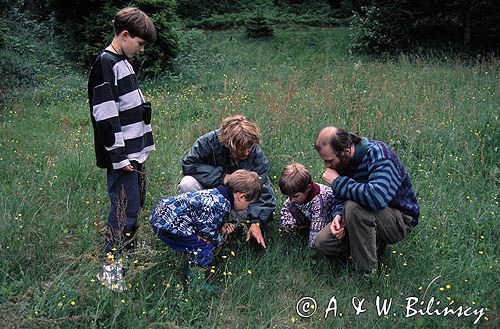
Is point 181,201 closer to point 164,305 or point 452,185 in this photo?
point 164,305

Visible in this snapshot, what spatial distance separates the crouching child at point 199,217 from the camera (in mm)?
3453

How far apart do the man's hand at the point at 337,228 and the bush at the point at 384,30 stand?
34.5ft

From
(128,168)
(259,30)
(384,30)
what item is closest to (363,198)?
(128,168)

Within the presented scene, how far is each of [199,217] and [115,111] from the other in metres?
0.93

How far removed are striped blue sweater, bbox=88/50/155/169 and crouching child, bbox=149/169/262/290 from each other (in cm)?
47

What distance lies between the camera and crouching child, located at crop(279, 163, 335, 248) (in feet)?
12.9

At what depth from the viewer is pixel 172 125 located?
699 cm

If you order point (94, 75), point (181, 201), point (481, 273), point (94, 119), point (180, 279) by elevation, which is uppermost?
point (94, 75)

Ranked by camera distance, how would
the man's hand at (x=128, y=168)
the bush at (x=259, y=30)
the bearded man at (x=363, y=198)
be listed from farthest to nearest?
the bush at (x=259, y=30), the bearded man at (x=363, y=198), the man's hand at (x=128, y=168)

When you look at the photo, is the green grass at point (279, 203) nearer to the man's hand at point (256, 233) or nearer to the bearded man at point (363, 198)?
the man's hand at point (256, 233)

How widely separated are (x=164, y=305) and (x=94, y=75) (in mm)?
1628

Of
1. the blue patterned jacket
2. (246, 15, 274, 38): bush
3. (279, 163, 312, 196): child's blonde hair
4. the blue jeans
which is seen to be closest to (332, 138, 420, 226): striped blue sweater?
(279, 163, 312, 196): child's blonde hair

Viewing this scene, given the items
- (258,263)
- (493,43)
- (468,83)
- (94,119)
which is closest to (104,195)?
(94,119)

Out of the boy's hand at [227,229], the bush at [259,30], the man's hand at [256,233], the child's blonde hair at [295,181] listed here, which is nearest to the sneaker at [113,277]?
the boy's hand at [227,229]
